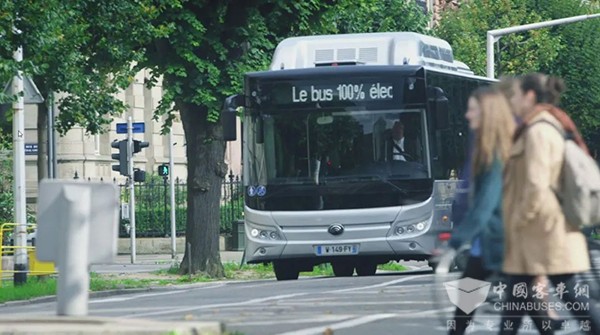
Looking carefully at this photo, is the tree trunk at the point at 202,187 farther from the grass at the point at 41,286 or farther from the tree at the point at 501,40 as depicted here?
the tree at the point at 501,40

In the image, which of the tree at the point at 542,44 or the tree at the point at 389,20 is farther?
the tree at the point at 542,44

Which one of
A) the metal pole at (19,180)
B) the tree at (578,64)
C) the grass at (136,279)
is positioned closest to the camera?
the grass at (136,279)

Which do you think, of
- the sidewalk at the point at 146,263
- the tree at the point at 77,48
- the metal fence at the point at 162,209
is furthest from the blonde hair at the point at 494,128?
the metal fence at the point at 162,209

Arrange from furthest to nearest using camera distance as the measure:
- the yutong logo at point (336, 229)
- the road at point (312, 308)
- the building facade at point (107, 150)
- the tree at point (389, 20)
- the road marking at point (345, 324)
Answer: the building facade at point (107, 150), the tree at point (389, 20), the yutong logo at point (336, 229), the road at point (312, 308), the road marking at point (345, 324)

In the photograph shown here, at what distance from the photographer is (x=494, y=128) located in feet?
31.1

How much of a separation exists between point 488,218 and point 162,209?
3991 cm

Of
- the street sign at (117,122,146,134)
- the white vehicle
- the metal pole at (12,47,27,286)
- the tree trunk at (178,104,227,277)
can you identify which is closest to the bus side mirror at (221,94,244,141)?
the white vehicle

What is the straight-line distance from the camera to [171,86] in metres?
30.9

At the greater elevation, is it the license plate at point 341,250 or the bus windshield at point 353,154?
the bus windshield at point 353,154

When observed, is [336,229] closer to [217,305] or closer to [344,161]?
[344,161]

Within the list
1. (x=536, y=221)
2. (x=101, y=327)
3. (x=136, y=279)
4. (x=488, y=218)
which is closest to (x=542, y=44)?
(x=136, y=279)

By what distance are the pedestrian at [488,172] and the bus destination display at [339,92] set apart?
14487 mm

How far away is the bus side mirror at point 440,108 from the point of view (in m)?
24.0

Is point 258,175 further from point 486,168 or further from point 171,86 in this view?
point 486,168
